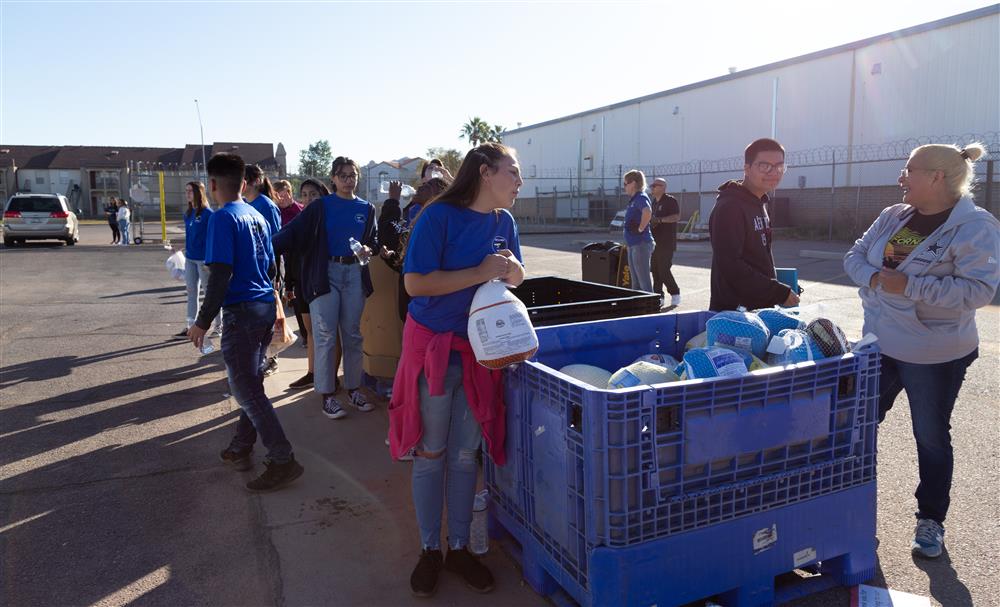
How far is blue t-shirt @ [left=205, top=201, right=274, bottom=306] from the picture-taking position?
12.3 ft

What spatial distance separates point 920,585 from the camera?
9.88 feet

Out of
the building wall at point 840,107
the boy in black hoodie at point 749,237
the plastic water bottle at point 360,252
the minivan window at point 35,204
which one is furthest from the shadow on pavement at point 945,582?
the minivan window at point 35,204

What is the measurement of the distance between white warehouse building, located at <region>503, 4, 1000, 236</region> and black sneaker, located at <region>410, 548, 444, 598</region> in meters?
20.2

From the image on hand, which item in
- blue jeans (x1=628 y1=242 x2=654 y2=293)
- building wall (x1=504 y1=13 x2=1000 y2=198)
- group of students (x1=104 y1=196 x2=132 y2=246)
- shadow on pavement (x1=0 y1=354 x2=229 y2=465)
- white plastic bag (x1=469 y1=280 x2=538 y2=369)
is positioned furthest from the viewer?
group of students (x1=104 y1=196 x2=132 y2=246)

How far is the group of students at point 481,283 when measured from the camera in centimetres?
288

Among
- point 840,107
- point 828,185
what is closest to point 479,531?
point 828,185

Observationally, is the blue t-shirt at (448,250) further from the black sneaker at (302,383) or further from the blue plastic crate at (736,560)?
the black sneaker at (302,383)

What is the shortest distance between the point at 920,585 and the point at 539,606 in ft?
5.46

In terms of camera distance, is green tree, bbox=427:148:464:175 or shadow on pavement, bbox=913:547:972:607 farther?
green tree, bbox=427:148:464:175

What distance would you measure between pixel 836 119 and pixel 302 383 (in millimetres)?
28463

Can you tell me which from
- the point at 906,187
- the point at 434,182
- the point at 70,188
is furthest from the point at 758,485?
the point at 70,188

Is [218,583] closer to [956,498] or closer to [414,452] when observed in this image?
[414,452]

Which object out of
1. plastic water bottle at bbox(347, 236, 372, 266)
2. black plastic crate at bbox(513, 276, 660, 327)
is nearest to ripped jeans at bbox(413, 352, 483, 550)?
black plastic crate at bbox(513, 276, 660, 327)

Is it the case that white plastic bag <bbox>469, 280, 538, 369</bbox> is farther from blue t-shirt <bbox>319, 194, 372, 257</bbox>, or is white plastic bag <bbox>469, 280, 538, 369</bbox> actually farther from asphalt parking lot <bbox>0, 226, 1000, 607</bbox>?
blue t-shirt <bbox>319, 194, 372, 257</bbox>
